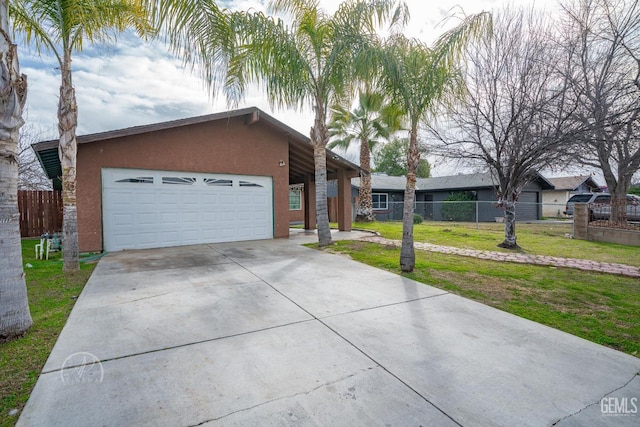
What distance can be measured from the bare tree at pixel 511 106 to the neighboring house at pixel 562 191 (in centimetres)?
2354

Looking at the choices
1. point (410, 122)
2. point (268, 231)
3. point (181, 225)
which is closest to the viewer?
point (410, 122)

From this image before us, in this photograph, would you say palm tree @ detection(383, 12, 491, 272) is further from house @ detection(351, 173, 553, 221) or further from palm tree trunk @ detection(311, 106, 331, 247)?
house @ detection(351, 173, 553, 221)

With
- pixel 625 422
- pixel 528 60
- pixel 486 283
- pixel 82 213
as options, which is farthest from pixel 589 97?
pixel 82 213

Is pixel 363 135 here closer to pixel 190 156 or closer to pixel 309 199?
pixel 309 199

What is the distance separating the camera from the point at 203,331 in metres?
3.55

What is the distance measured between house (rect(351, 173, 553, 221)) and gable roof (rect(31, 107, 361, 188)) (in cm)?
1053

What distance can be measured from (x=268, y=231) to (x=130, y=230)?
4.50 meters

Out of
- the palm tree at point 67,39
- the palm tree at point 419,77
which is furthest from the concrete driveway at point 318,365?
the palm tree at point 67,39

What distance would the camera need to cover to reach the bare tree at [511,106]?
26.5 feet

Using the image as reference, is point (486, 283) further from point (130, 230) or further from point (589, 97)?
point (130, 230)

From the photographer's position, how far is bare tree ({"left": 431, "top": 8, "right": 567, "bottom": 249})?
318 inches

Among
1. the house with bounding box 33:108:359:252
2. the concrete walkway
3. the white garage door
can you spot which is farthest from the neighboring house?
the white garage door

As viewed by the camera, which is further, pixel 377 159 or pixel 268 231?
pixel 377 159

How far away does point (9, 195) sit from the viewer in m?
Answer: 3.36
